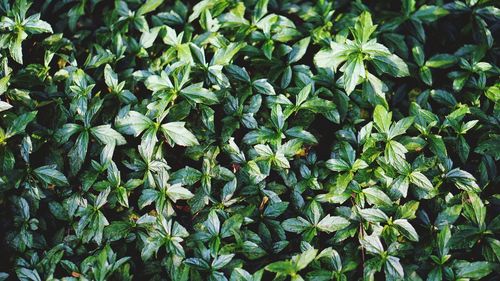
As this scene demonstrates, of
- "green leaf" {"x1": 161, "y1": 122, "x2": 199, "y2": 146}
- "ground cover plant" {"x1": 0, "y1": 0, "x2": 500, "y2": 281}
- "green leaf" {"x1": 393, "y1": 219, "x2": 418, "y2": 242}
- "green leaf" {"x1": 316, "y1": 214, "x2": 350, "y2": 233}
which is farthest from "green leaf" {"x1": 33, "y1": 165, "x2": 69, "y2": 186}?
"green leaf" {"x1": 393, "y1": 219, "x2": 418, "y2": 242}

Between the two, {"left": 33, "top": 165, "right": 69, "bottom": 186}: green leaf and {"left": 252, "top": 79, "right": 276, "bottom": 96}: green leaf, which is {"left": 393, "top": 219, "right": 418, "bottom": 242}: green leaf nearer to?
{"left": 252, "top": 79, "right": 276, "bottom": 96}: green leaf

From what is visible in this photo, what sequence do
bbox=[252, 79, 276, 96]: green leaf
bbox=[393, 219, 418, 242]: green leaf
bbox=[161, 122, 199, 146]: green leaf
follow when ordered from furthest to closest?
1. bbox=[252, 79, 276, 96]: green leaf
2. bbox=[161, 122, 199, 146]: green leaf
3. bbox=[393, 219, 418, 242]: green leaf

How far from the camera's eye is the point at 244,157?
97.7 inches

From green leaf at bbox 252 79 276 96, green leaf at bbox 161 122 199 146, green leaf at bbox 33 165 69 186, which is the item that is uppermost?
green leaf at bbox 252 79 276 96

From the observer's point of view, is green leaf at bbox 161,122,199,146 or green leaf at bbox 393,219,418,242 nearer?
green leaf at bbox 393,219,418,242

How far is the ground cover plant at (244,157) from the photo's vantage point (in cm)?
230

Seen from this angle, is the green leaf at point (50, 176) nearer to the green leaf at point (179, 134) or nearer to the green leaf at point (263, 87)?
the green leaf at point (179, 134)

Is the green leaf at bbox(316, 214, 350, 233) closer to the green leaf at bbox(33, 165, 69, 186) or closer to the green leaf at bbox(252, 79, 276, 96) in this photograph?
the green leaf at bbox(252, 79, 276, 96)

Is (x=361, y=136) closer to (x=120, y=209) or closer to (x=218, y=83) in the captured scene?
(x=218, y=83)

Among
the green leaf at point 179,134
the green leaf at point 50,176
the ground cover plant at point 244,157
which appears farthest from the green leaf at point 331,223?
the green leaf at point 50,176

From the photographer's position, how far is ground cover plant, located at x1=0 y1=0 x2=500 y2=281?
230 cm

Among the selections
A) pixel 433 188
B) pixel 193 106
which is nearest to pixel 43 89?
pixel 193 106

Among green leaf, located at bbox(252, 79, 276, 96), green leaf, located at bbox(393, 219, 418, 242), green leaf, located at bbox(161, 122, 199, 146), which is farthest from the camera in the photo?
green leaf, located at bbox(252, 79, 276, 96)

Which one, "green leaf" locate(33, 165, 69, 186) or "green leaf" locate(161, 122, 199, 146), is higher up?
"green leaf" locate(161, 122, 199, 146)
